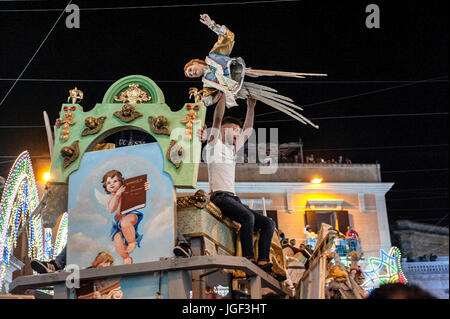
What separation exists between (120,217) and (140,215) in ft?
0.72

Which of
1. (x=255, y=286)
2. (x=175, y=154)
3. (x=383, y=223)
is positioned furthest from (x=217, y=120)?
(x=383, y=223)

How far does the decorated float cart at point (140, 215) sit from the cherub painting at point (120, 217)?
0.01 m

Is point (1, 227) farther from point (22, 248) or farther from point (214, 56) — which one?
point (214, 56)

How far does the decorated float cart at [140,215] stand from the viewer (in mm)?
5926

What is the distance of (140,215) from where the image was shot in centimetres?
626

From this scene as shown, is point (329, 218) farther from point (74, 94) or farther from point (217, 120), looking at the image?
point (74, 94)

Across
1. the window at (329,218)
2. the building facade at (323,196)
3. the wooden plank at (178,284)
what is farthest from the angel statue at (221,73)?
the window at (329,218)

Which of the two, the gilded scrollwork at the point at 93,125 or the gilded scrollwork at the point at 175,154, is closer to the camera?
the gilded scrollwork at the point at 175,154

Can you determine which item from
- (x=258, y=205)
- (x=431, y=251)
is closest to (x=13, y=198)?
(x=258, y=205)

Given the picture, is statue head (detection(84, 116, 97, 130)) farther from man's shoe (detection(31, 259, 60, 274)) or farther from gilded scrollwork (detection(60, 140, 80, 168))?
man's shoe (detection(31, 259, 60, 274))

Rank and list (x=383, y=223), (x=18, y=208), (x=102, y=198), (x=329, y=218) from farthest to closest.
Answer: (x=383, y=223) → (x=329, y=218) → (x=18, y=208) → (x=102, y=198)

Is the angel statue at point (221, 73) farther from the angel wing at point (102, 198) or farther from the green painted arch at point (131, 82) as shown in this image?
the angel wing at point (102, 198)

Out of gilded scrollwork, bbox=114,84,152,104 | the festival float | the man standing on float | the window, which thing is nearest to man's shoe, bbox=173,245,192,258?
the festival float

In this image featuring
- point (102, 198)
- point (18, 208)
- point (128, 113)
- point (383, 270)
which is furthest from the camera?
point (383, 270)
